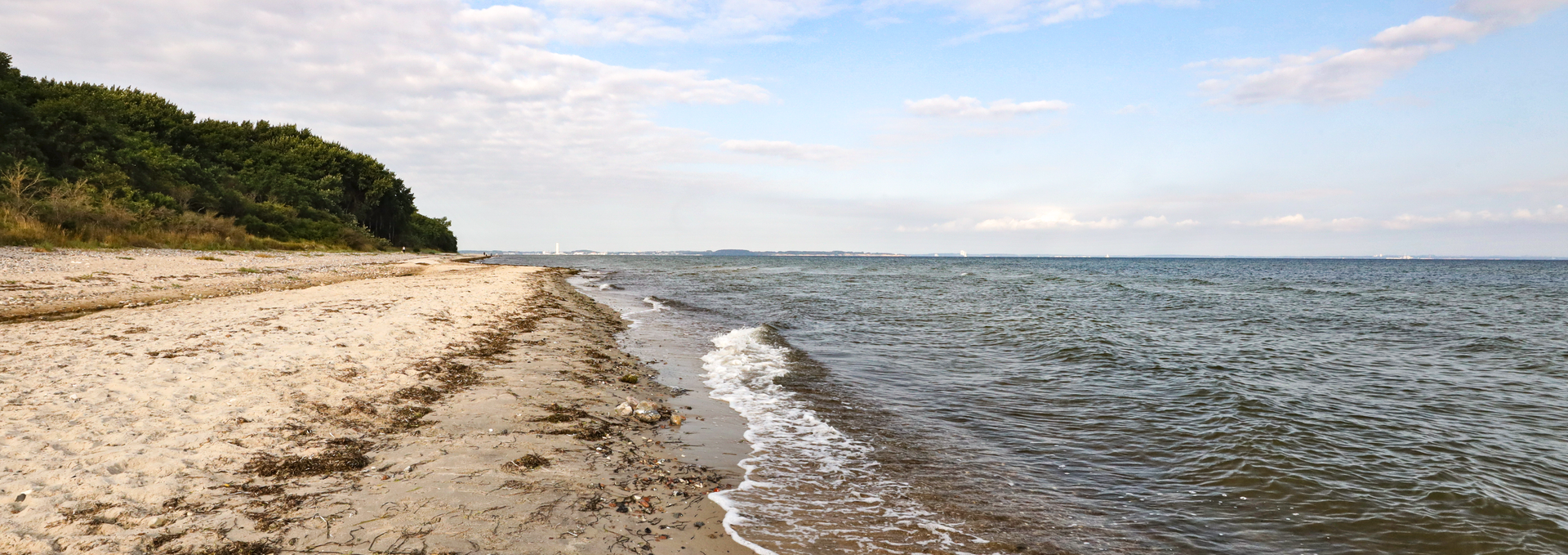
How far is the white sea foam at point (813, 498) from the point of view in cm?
511

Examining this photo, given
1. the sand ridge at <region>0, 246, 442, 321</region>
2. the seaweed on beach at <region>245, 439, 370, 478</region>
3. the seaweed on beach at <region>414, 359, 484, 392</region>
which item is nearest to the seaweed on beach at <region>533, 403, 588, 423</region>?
the seaweed on beach at <region>414, 359, 484, 392</region>

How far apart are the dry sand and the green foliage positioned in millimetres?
25279

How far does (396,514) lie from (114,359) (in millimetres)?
6141

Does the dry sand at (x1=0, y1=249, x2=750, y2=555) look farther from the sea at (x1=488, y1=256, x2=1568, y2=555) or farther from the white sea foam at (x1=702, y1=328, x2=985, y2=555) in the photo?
the sea at (x1=488, y1=256, x2=1568, y2=555)

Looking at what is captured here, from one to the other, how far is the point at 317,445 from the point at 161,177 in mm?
51590

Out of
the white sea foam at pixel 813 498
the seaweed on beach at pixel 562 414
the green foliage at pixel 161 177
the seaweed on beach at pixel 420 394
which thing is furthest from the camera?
the green foliage at pixel 161 177

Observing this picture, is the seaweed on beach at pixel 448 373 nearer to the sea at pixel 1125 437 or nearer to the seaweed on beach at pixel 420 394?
the seaweed on beach at pixel 420 394

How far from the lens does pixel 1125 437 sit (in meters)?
Answer: 8.52

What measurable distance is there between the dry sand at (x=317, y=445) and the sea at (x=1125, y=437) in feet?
3.69

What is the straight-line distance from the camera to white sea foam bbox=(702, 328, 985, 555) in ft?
16.8

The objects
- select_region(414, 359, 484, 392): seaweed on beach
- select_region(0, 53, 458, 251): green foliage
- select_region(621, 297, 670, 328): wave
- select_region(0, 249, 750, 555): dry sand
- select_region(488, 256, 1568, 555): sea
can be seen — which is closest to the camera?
select_region(0, 249, 750, 555): dry sand

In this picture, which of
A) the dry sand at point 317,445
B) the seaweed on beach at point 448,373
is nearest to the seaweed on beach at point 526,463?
the dry sand at point 317,445

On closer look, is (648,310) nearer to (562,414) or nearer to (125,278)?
(125,278)

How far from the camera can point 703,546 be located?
4727mm
